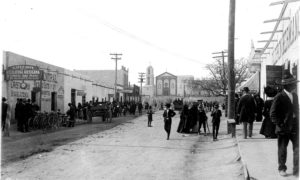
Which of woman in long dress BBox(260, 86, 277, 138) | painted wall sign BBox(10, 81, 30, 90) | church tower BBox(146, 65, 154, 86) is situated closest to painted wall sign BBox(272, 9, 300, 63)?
woman in long dress BBox(260, 86, 277, 138)

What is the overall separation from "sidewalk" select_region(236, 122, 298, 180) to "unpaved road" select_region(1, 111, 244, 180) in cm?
27

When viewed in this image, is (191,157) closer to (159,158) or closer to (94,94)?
(159,158)

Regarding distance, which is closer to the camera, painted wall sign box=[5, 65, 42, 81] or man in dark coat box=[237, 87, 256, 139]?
man in dark coat box=[237, 87, 256, 139]

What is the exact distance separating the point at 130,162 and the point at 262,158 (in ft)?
9.66

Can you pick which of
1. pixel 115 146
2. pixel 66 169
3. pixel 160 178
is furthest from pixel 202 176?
pixel 115 146

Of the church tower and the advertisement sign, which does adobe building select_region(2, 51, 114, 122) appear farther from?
the church tower

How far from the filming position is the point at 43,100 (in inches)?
1029

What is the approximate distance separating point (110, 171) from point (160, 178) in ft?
3.76

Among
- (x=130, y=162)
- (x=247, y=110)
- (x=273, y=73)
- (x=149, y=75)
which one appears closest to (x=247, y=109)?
(x=247, y=110)

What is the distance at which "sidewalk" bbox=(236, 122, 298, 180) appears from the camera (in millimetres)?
6336

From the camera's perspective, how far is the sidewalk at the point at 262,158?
20.8ft

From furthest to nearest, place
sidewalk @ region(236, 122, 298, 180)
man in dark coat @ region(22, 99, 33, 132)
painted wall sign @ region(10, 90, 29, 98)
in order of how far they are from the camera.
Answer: painted wall sign @ region(10, 90, 29, 98) → man in dark coat @ region(22, 99, 33, 132) → sidewalk @ region(236, 122, 298, 180)

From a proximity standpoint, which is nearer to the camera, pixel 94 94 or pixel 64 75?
pixel 64 75

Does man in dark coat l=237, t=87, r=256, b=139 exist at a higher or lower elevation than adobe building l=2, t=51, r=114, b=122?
lower
